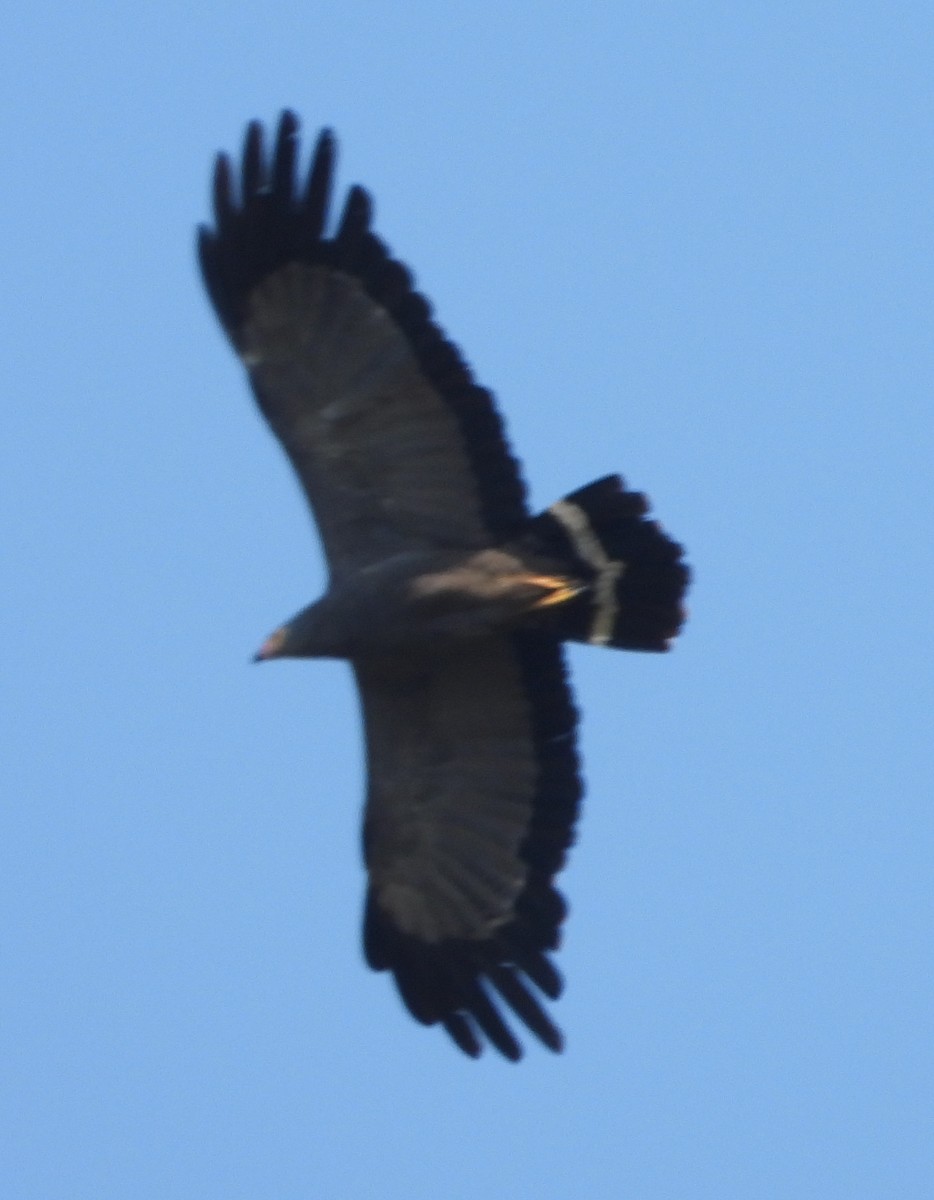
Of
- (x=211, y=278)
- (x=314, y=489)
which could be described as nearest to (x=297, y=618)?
(x=314, y=489)

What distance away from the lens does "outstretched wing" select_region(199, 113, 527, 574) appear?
532 inches

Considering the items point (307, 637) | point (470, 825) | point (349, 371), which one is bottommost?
point (470, 825)

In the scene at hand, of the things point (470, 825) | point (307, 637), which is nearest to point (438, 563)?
point (307, 637)

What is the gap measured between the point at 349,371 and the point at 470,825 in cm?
212

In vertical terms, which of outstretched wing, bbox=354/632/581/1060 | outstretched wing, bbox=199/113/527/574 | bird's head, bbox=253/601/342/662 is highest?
outstretched wing, bbox=199/113/527/574

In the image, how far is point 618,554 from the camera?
13719 millimetres

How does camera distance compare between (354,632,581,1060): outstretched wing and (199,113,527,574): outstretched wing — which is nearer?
(199,113,527,574): outstretched wing

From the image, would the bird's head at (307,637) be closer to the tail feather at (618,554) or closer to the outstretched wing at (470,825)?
the outstretched wing at (470,825)

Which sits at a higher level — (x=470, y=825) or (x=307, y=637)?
(x=307, y=637)

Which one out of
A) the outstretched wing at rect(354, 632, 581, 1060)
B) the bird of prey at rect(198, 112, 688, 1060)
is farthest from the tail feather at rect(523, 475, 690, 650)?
the outstretched wing at rect(354, 632, 581, 1060)

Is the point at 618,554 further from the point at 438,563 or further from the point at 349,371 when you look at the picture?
the point at 349,371

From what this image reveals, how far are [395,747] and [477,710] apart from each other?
0.42 meters

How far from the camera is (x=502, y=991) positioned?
1384cm

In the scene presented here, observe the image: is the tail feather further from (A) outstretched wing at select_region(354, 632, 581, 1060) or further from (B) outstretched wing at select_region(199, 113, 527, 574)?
(A) outstretched wing at select_region(354, 632, 581, 1060)
